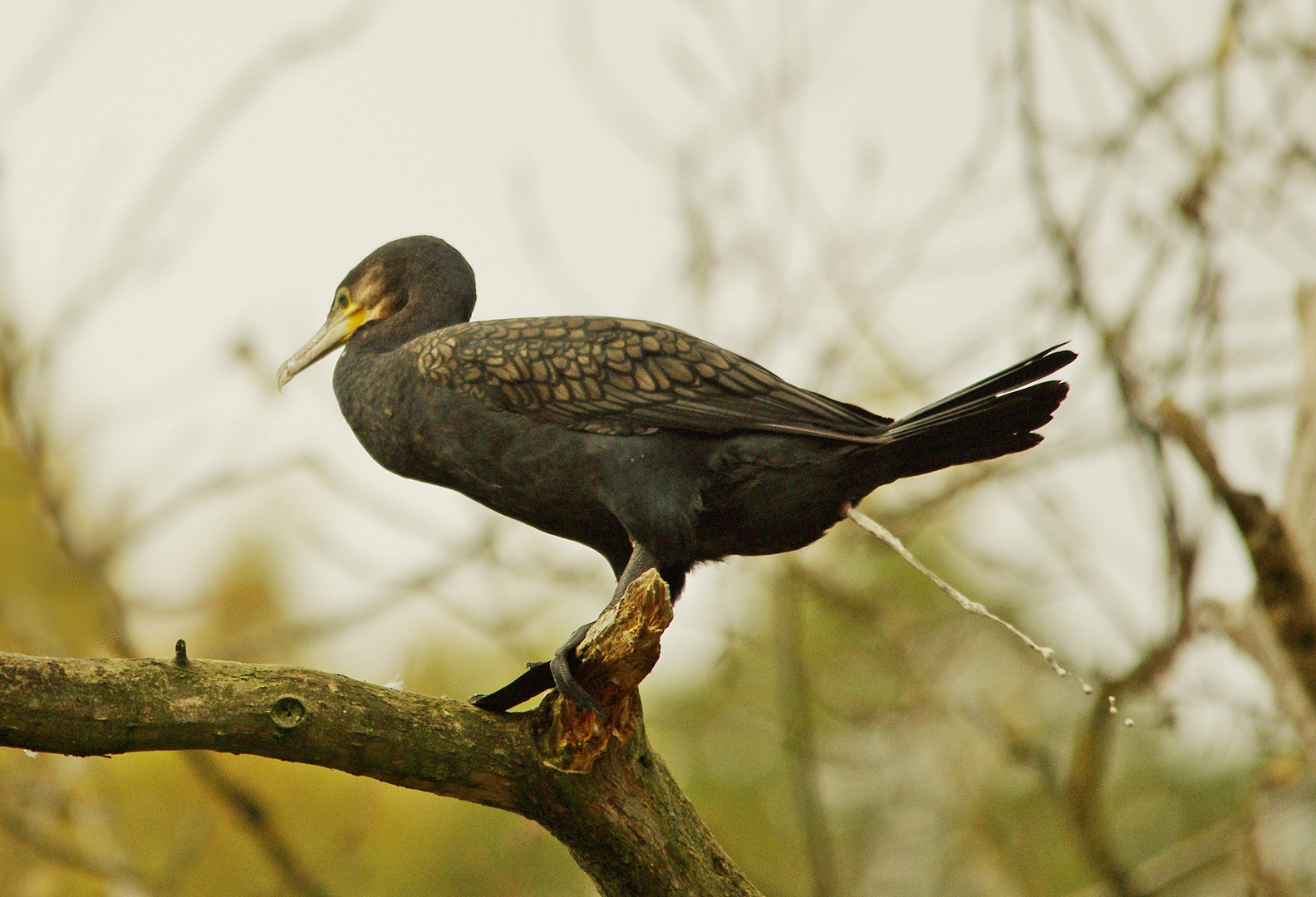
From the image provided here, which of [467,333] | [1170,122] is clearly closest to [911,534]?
[1170,122]

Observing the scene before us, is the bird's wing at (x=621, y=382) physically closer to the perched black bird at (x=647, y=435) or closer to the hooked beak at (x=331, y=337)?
the perched black bird at (x=647, y=435)

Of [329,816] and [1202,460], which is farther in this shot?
[329,816]

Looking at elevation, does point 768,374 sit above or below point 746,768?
below

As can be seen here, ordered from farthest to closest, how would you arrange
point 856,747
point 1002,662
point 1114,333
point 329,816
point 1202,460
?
point 1002,662 < point 856,747 < point 329,816 < point 1114,333 < point 1202,460

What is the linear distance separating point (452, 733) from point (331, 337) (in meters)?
1.60

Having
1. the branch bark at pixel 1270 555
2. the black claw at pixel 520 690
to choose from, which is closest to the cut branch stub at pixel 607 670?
the black claw at pixel 520 690

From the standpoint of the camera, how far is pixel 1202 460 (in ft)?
13.3

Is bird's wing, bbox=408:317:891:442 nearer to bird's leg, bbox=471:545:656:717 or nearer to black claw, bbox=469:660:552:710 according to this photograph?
bird's leg, bbox=471:545:656:717

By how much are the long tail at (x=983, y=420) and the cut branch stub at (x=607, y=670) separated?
29.9 inches

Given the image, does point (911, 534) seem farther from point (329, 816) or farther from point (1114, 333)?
point (329, 816)

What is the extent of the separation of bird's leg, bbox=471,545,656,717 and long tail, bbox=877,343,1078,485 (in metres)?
0.66

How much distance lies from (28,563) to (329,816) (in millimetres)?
3261

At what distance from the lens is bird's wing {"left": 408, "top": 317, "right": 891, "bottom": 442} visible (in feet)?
10.1

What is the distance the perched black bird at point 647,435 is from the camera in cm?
297
